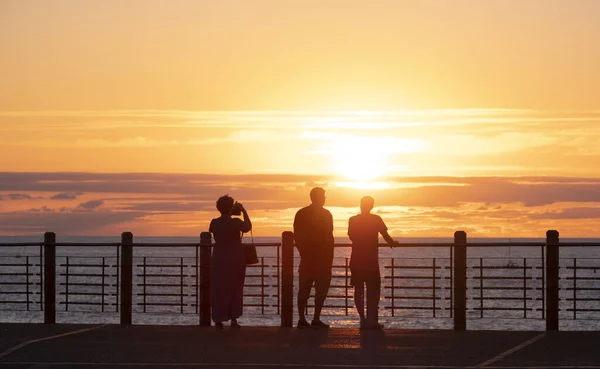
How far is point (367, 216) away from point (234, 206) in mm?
2128

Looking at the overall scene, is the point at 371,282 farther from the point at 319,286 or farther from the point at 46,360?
the point at 46,360

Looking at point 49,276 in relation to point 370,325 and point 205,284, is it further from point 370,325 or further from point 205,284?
point 370,325

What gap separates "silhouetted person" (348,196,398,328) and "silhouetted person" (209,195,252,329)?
172cm

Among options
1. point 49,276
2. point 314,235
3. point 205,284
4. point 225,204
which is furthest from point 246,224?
point 49,276

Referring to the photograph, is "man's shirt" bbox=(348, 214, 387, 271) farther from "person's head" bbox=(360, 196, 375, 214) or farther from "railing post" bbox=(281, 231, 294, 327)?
"railing post" bbox=(281, 231, 294, 327)

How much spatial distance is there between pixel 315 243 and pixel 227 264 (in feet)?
4.75

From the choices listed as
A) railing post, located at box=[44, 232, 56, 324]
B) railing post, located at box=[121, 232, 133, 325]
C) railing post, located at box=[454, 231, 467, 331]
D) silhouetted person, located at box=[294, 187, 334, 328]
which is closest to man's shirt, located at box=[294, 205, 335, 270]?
silhouetted person, located at box=[294, 187, 334, 328]

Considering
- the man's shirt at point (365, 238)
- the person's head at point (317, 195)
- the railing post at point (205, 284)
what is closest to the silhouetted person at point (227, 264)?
the railing post at point (205, 284)

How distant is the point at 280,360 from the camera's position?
13.4 meters

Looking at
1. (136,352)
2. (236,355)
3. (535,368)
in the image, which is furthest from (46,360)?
(535,368)

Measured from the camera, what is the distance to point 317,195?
1725 cm

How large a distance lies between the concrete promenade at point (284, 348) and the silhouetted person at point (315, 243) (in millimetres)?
762

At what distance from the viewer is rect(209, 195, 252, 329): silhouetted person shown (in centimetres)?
1744

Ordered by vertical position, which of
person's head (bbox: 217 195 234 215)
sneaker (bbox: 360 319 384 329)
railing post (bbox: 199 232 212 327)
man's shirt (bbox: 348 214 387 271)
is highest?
person's head (bbox: 217 195 234 215)
